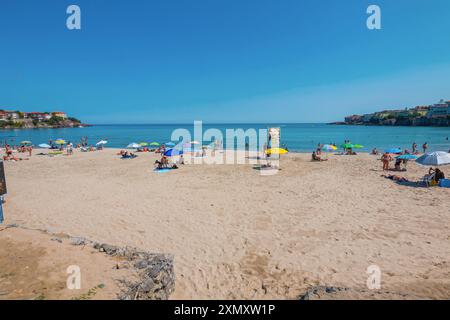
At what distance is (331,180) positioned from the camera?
43.4 feet

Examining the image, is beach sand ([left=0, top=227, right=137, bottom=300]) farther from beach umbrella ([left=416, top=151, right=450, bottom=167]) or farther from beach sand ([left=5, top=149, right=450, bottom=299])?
beach umbrella ([left=416, top=151, right=450, bottom=167])

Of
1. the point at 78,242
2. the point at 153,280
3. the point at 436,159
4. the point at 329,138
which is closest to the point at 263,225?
the point at 153,280

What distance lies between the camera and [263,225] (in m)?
7.60

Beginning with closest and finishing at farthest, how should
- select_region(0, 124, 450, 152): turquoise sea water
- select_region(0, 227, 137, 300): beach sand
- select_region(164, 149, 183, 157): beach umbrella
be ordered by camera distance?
1. select_region(0, 227, 137, 300): beach sand
2. select_region(164, 149, 183, 157): beach umbrella
3. select_region(0, 124, 450, 152): turquoise sea water

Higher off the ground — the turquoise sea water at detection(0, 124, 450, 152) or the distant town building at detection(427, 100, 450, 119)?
the distant town building at detection(427, 100, 450, 119)

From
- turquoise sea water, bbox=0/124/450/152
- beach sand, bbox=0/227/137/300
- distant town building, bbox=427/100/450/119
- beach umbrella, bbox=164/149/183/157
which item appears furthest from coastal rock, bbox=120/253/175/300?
distant town building, bbox=427/100/450/119

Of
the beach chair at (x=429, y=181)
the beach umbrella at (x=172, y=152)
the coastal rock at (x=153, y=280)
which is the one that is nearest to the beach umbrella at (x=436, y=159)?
the beach chair at (x=429, y=181)

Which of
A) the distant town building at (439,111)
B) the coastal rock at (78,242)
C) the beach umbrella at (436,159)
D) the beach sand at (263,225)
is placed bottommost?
the beach sand at (263,225)

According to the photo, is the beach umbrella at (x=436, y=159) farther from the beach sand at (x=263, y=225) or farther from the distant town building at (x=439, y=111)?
the distant town building at (x=439, y=111)

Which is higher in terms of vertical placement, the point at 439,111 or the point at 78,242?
the point at 439,111

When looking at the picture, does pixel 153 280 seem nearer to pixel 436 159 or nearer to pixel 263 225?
pixel 263 225

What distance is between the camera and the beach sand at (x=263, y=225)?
4.98 m

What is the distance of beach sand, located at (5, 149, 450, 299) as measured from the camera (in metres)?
4.98
